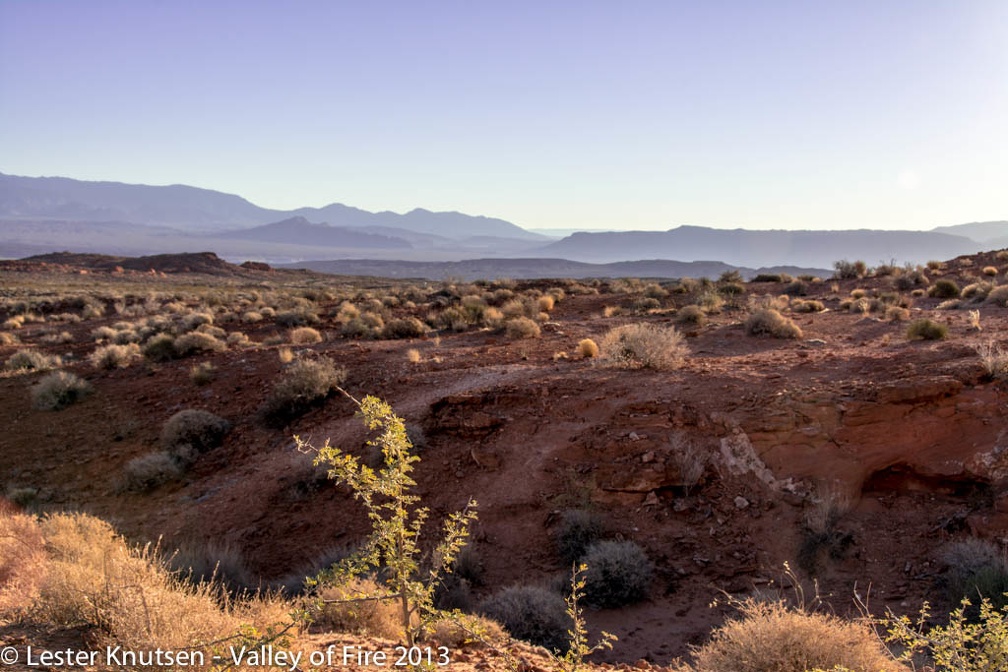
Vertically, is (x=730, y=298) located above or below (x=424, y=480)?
above

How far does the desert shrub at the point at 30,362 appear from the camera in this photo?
14.2m

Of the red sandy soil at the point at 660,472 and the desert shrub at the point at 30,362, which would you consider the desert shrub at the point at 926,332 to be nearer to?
the red sandy soil at the point at 660,472

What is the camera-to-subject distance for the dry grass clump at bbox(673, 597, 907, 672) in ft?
11.9

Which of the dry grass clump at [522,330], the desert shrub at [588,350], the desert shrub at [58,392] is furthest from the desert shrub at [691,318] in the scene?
the desert shrub at [58,392]

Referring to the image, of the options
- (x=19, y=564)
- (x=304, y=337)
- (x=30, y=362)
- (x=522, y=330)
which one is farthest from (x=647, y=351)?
(x=30, y=362)

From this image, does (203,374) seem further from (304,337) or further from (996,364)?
(996,364)

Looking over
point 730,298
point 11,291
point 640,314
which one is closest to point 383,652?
point 640,314

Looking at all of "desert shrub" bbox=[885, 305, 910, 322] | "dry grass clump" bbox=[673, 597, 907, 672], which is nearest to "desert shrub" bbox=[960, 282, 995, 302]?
"desert shrub" bbox=[885, 305, 910, 322]

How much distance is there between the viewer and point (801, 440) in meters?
7.02

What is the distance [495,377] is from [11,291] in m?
36.4

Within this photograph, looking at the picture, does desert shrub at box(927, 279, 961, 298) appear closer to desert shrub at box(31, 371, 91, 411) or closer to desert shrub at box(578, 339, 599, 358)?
desert shrub at box(578, 339, 599, 358)

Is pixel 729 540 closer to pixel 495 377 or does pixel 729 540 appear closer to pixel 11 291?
pixel 495 377

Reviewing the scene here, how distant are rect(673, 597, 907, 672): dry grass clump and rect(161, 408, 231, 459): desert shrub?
8.63 m

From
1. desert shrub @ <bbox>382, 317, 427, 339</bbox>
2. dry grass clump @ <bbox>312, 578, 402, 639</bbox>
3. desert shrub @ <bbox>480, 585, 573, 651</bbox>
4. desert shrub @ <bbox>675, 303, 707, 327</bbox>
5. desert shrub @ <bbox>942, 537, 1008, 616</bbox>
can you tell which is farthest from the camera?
desert shrub @ <bbox>382, 317, 427, 339</bbox>
